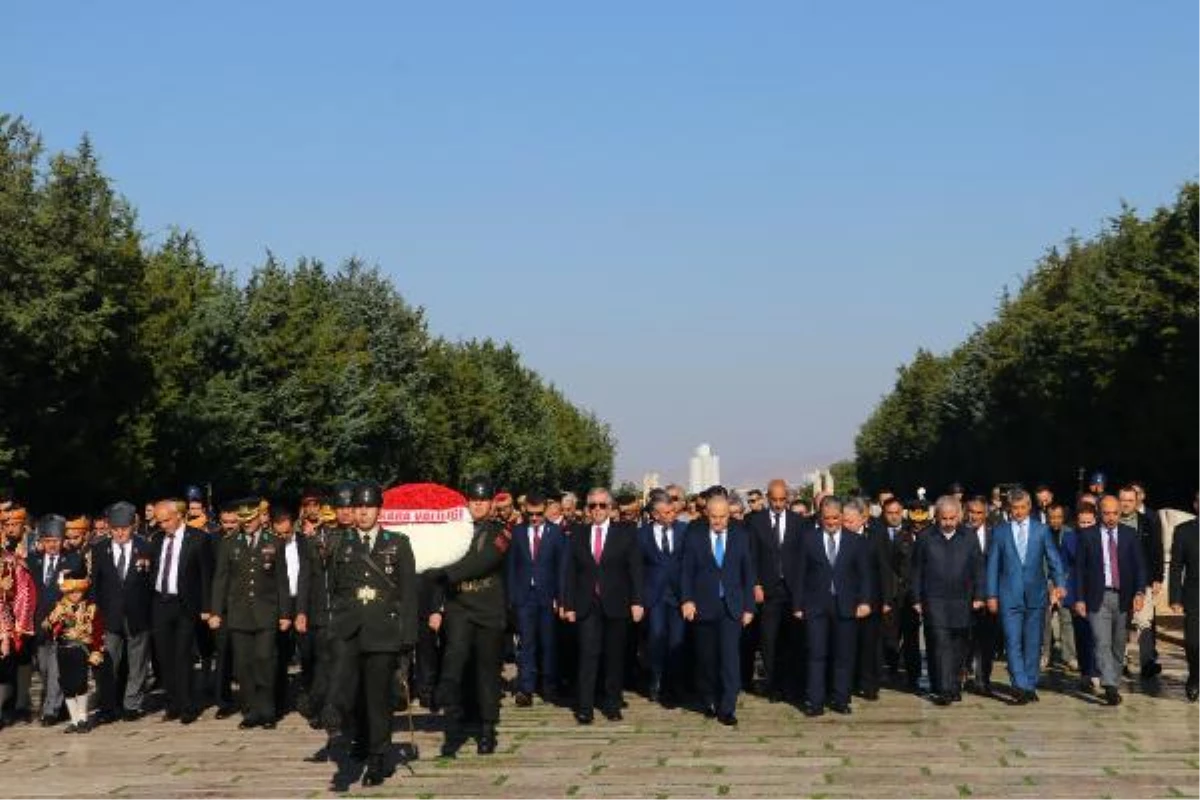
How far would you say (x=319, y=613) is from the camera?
52.0 ft

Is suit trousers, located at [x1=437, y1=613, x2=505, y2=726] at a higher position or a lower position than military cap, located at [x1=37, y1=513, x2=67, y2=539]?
lower

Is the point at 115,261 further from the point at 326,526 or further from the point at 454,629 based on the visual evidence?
the point at 454,629

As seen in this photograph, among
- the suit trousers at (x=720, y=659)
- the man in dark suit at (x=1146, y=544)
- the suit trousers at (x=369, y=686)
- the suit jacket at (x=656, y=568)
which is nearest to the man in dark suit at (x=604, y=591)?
the suit trousers at (x=720, y=659)

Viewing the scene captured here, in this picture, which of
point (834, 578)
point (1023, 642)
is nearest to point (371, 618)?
point (834, 578)

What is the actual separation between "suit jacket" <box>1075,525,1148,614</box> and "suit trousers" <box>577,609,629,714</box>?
4493 millimetres

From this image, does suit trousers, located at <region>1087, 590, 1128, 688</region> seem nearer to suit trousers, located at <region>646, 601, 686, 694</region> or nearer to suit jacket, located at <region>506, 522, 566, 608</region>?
suit trousers, located at <region>646, 601, 686, 694</region>

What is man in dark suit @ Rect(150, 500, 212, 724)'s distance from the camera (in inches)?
679

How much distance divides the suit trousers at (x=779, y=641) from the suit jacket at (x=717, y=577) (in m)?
1.76

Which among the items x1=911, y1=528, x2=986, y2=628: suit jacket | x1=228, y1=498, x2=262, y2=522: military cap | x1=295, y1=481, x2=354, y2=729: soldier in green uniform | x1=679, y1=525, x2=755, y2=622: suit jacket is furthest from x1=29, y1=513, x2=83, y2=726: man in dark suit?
x1=911, y1=528, x2=986, y2=628: suit jacket

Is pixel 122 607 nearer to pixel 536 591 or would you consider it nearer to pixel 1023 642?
pixel 536 591

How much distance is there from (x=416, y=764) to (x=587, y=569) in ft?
12.1

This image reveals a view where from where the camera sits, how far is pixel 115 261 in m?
38.3

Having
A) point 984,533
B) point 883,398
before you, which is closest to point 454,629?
point 984,533

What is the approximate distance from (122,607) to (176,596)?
1.76 ft
